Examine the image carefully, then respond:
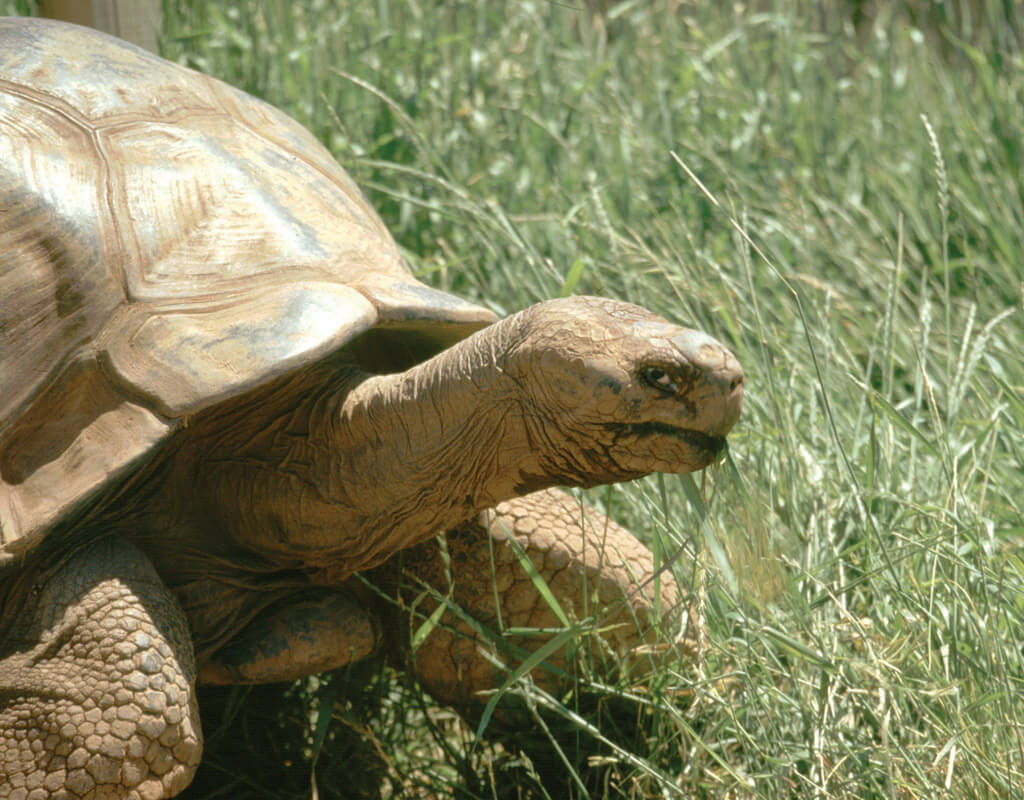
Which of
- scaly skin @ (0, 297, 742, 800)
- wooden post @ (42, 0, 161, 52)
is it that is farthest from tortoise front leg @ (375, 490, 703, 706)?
wooden post @ (42, 0, 161, 52)

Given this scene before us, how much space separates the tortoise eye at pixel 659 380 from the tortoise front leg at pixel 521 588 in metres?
0.67

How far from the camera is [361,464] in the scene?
2.14m

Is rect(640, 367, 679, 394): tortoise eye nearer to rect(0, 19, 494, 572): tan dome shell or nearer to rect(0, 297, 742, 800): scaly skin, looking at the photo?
rect(0, 297, 742, 800): scaly skin

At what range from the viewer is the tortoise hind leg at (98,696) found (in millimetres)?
1900

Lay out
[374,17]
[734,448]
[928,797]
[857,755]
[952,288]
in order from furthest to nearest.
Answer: [374,17] < [952,288] < [734,448] < [857,755] < [928,797]

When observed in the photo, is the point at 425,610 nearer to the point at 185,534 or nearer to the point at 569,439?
the point at 185,534

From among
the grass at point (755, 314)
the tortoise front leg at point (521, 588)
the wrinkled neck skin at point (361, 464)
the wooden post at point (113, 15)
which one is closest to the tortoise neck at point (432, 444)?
the wrinkled neck skin at point (361, 464)

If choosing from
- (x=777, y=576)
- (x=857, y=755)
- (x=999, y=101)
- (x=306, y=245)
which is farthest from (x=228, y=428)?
(x=999, y=101)

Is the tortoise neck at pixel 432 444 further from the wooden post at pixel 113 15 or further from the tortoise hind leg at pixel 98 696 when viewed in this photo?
the wooden post at pixel 113 15

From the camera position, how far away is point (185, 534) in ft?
7.39

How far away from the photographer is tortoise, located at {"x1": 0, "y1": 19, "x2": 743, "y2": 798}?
1.91m

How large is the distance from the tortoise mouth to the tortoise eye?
0.21 feet

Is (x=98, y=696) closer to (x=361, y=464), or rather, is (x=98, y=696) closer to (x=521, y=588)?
(x=361, y=464)

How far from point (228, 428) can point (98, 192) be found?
0.50 m
